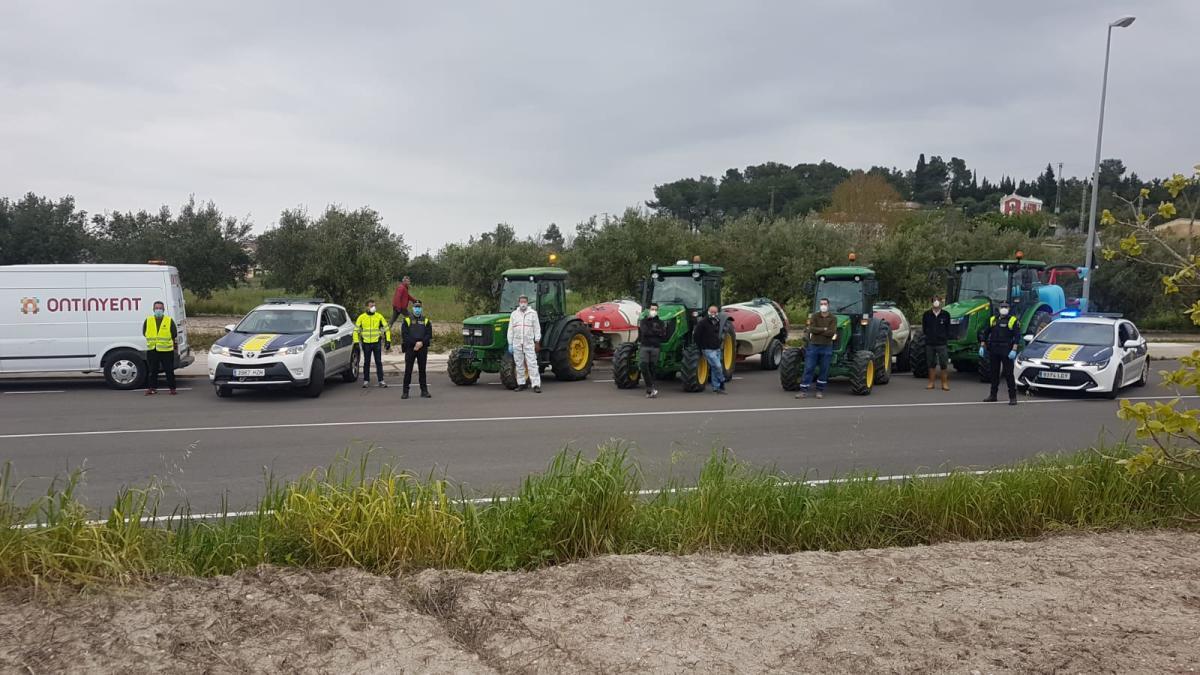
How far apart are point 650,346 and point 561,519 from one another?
31.5 feet

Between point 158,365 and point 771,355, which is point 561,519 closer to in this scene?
point 158,365

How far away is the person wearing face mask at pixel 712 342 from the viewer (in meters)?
15.5

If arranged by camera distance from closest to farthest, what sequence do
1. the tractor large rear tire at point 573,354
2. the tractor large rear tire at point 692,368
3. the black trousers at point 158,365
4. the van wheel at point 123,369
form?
the black trousers at point 158,365 < the tractor large rear tire at point 692,368 < the van wheel at point 123,369 < the tractor large rear tire at point 573,354

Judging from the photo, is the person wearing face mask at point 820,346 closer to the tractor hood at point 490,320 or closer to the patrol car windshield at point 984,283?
the patrol car windshield at point 984,283

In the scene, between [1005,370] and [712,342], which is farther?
[712,342]

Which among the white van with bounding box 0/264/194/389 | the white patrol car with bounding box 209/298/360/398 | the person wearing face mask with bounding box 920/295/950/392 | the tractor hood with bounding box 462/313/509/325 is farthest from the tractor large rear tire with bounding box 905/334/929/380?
the white van with bounding box 0/264/194/389

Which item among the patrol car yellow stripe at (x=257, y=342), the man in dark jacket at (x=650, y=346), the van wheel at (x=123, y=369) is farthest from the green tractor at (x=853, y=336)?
the van wheel at (x=123, y=369)

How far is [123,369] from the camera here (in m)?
16.0

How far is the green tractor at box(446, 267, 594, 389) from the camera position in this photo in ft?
53.7

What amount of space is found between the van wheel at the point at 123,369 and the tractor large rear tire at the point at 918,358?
15.7m

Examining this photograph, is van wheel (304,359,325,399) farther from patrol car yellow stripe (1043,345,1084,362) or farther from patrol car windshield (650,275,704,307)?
patrol car yellow stripe (1043,345,1084,362)

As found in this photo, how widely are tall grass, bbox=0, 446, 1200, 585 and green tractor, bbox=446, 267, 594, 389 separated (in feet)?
31.7

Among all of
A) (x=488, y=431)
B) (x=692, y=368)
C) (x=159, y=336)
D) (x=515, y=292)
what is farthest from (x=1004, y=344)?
(x=159, y=336)

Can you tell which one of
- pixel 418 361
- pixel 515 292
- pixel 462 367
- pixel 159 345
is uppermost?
pixel 515 292
